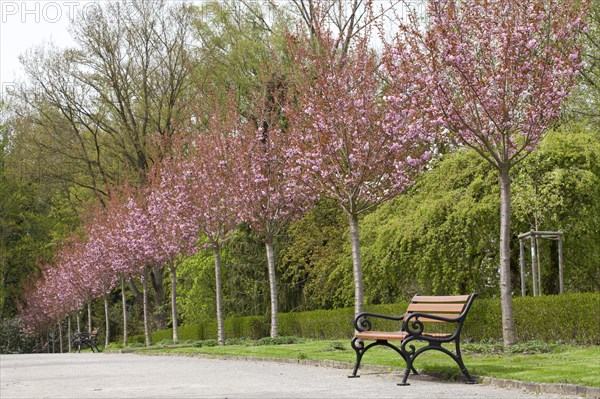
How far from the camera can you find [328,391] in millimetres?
10469

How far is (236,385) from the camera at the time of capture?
11734 mm

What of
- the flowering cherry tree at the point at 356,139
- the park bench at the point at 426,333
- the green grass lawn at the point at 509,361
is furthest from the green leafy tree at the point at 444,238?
the park bench at the point at 426,333

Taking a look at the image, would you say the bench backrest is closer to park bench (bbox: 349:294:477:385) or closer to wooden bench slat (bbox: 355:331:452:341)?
park bench (bbox: 349:294:477:385)

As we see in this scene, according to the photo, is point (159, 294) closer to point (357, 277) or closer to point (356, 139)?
point (357, 277)

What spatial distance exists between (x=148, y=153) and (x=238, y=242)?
993 cm

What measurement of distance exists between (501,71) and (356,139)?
14.0 feet

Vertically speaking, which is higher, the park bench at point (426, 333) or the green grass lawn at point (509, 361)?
the park bench at point (426, 333)

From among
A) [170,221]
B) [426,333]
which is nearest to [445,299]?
[426,333]

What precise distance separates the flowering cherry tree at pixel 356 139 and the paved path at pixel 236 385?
4795 millimetres

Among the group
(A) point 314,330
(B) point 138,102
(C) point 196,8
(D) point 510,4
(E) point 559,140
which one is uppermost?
(C) point 196,8

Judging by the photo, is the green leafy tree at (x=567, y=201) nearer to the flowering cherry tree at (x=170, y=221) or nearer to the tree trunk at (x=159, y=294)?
the flowering cherry tree at (x=170, y=221)

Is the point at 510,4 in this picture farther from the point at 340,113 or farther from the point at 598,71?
the point at 598,71

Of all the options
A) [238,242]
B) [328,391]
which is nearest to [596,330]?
[328,391]

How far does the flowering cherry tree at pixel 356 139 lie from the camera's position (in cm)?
1898
